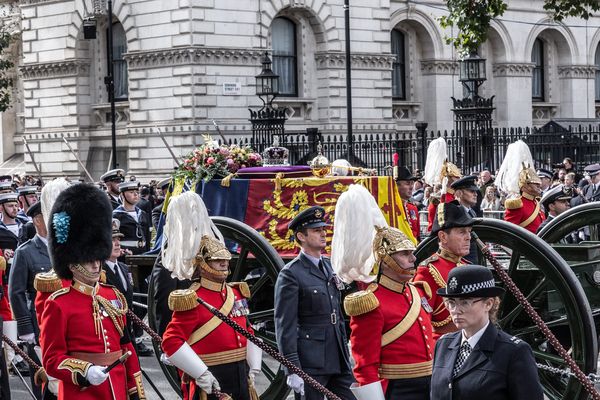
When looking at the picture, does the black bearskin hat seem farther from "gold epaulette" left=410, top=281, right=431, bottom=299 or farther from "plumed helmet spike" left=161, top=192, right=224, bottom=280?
"gold epaulette" left=410, top=281, right=431, bottom=299

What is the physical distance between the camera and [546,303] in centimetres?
939

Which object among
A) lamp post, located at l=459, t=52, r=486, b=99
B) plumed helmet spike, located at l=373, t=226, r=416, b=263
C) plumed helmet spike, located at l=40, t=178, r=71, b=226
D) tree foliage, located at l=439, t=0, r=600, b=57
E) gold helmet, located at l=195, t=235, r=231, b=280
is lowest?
gold helmet, located at l=195, t=235, r=231, b=280

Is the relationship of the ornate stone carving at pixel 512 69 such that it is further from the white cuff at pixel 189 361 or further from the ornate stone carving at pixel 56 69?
the white cuff at pixel 189 361

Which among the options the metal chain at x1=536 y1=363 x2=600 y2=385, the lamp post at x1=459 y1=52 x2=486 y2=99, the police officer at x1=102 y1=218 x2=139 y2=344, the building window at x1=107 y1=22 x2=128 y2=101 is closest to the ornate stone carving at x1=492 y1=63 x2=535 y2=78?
the building window at x1=107 y1=22 x2=128 y2=101

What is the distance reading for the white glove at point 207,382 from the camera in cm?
791

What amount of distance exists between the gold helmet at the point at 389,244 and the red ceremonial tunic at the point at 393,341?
5.0 inches

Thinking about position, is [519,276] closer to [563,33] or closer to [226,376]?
[226,376]

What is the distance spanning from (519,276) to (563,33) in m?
33.4

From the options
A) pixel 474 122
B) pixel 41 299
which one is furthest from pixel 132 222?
pixel 474 122

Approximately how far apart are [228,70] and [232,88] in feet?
1.51

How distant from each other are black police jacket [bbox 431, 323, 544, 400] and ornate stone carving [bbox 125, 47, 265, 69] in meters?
26.0

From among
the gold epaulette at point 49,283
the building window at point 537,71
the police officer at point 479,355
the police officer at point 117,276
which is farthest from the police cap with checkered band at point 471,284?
the building window at point 537,71

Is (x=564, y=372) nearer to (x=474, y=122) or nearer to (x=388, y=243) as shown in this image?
(x=388, y=243)

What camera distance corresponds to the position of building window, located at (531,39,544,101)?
41.8 metres
